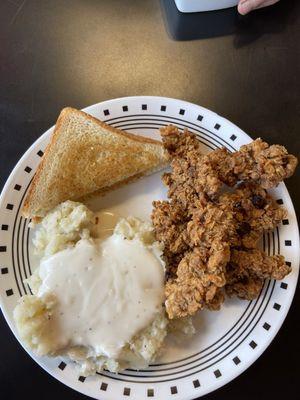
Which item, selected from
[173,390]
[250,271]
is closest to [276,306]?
[250,271]

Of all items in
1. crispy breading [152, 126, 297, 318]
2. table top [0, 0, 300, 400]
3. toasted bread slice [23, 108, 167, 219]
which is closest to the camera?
crispy breading [152, 126, 297, 318]

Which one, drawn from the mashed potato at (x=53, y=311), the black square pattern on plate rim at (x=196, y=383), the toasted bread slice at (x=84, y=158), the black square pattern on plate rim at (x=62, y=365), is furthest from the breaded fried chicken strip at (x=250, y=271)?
the black square pattern on plate rim at (x=62, y=365)

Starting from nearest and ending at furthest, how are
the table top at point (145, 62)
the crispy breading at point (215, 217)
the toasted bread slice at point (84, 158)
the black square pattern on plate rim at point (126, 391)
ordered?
the crispy breading at point (215, 217) → the black square pattern on plate rim at point (126, 391) → the toasted bread slice at point (84, 158) → the table top at point (145, 62)

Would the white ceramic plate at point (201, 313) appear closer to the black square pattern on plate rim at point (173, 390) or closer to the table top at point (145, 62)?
the black square pattern on plate rim at point (173, 390)

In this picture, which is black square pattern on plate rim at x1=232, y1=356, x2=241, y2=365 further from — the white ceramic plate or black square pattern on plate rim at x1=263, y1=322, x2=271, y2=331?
black square pattern on plate rim at x1=263, y1=322, x2=271, y2=331

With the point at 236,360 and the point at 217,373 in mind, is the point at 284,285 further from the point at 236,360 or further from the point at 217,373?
the point at 217,373


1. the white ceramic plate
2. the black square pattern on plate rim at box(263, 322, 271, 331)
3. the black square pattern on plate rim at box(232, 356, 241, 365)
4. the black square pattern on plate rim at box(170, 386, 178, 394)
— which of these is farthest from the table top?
the black square pattern on plate rim at box(170, 386, 178, 394)

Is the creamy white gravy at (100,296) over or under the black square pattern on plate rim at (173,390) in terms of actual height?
over
